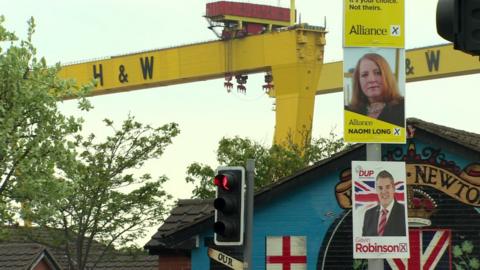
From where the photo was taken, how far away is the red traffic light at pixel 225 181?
14.4 metres

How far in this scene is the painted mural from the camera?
22.0 metres

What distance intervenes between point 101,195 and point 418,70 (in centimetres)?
3607

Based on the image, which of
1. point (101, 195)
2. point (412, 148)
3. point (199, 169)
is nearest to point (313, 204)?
point (412, 148)

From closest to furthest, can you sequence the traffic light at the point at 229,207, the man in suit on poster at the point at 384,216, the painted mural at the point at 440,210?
the traffic light at the point at 229,207 < the man in suit on poster at the point at 384,216 < the painted mural at the point at 440,210

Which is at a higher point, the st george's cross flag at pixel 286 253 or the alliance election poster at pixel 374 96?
the alliance election poster at pixel 374 96

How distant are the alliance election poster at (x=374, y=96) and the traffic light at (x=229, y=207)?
2.17 meters

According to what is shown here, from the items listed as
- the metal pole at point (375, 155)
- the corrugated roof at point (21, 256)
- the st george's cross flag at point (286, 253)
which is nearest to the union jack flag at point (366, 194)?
the metal pole at point (375, 155)

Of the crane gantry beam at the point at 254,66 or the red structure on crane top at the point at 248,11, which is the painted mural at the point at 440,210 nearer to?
the crane gantry beam at the point at 254,66

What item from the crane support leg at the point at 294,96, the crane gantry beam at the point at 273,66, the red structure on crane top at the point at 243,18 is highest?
the red structure on crane top at the point at 243,18

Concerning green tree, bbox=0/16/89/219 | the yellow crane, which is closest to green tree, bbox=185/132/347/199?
the yellow crane

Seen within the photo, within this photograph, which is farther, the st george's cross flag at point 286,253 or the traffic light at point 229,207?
the st george's cross flag at point 286,253

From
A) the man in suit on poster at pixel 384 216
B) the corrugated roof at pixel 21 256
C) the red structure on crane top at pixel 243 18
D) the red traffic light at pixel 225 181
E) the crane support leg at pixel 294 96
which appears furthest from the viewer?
the red structure on crane top at pixel 243 18

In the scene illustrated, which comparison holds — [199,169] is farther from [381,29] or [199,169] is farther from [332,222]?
[381,29]

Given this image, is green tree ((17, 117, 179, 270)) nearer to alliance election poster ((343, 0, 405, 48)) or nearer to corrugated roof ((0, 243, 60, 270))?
corrugated roof ((0, 243, 60, 270))
